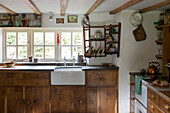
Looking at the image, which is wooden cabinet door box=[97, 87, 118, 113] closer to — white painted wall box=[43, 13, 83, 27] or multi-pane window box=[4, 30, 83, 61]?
multi-pane window box=[4, 30, 83, 61]

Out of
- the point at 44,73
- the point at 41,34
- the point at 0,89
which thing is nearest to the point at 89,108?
the point at 44,73

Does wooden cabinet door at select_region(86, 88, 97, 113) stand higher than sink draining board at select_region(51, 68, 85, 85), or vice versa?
sink draining board at select_region(51, 68, 85, 85)

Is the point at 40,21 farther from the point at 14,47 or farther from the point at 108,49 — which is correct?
the point at 108,49

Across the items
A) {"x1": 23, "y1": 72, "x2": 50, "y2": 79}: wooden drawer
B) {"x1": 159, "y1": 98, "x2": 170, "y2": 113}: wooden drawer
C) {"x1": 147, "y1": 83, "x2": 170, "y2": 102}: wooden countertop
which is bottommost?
{"x1": 159, "y1": 98, "x2": 170, "y2": 113}: wooden drawer

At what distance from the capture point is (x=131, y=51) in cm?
371

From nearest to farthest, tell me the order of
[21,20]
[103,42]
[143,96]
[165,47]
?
[143,96] → [165,47] → [103,42] → [21,20]

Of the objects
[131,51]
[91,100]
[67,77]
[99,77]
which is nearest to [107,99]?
[91,100]

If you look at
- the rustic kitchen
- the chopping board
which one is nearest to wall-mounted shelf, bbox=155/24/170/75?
the rustic kitchen

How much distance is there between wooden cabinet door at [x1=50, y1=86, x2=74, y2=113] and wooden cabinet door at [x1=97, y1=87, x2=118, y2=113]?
1.88 ft

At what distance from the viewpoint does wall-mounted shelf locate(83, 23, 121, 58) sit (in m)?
3.84

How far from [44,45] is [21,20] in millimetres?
802

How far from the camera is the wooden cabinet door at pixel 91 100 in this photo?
3.76 m

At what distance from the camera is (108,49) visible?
12.9ft

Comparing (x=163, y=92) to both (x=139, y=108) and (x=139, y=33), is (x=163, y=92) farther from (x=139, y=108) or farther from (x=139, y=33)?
(x=139, y=33)
